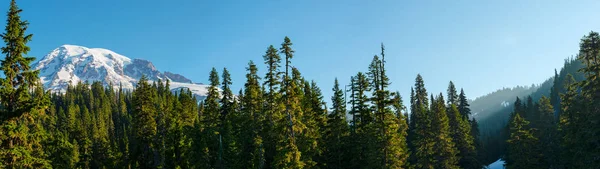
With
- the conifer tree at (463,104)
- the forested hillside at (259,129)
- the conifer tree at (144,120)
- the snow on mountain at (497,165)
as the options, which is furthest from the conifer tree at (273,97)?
the snow on mountain at (497,165)

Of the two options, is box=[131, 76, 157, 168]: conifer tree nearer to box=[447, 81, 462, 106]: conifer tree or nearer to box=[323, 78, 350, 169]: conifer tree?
box=[323, 78, 350, 169]: conifer tree

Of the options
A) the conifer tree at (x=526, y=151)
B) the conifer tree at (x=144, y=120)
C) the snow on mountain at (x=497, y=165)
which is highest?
the conifer tree at (x=144, y=120)

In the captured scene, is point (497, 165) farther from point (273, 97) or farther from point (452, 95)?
point (273, 97)

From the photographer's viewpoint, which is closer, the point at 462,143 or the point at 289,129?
the point at 289,129

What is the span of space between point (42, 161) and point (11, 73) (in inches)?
194

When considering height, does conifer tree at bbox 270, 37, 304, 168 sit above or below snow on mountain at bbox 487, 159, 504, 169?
above

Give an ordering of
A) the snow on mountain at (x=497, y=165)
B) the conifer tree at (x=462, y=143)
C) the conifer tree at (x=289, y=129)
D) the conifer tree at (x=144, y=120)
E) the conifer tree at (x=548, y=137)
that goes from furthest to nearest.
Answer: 1. the snow on mountain at (x=497, y=165)
2. the conifer tree at (x=462, y=143)
3. the conifer tree at (x=144, y=120)
4. the conifer tree at (x=548, y=137)
5. the conifer tree at (x=289, y=129)

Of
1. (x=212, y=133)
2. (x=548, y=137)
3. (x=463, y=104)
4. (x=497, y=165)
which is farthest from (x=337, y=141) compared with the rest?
(x=497, y=165)

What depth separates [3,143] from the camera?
2025 centimetres

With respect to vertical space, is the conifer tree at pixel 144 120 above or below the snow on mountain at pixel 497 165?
above

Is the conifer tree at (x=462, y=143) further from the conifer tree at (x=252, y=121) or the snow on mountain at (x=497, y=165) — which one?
the snow on mountain at (x=497, y=165)

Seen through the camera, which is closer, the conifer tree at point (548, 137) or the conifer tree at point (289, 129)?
the conifer tree at point (289, 129)

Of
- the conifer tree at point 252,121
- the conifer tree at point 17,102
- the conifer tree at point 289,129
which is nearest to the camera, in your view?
the conifer tree at point 17,102

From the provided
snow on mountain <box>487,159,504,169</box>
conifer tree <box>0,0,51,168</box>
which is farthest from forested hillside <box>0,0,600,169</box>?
snow on mountain <box>487,159,504,169</box>
